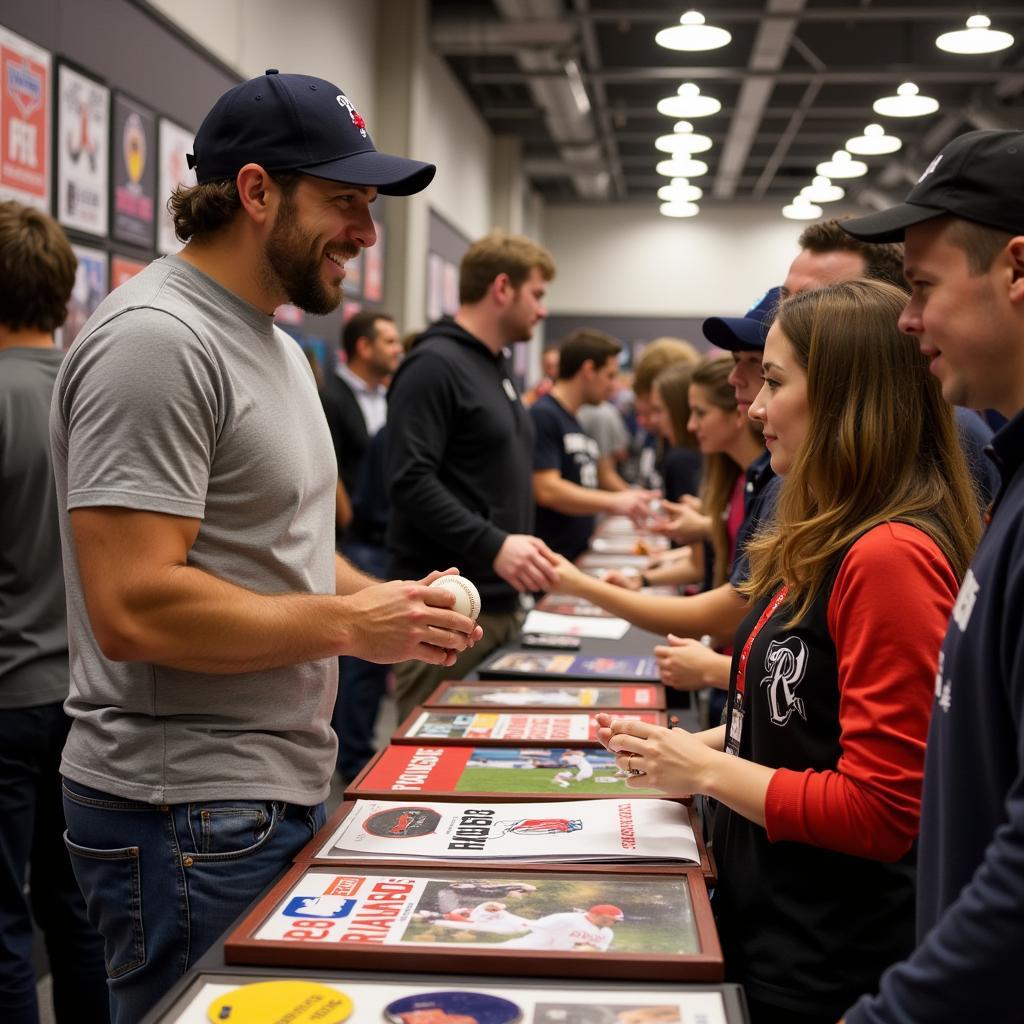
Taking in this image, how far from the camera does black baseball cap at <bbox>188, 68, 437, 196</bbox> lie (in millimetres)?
1558

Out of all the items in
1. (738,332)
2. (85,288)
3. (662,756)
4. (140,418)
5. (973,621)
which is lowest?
(662,756)

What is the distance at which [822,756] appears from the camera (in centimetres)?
139

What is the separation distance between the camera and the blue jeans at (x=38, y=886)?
224 cm

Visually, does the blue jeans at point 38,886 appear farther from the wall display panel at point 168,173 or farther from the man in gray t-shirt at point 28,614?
the wall display panel at point 168,173

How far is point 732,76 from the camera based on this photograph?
9.07 metres

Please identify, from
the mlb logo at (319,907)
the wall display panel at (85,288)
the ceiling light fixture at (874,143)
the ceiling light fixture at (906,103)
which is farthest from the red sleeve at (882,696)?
the ceiling light fixture at (874,143)

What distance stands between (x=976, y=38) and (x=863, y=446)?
187 inches

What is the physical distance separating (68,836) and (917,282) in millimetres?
1250

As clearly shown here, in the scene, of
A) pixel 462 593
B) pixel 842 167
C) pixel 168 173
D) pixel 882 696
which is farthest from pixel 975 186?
pixel 842 167

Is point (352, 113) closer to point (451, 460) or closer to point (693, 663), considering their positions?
point (693, 663)

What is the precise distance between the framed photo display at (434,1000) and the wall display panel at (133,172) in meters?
3.16

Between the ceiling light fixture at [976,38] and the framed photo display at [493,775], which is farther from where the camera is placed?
the ceiling light fixture at [976,38]

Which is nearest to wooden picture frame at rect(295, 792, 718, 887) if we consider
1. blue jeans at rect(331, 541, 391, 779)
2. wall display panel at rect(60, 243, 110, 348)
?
wall display panel at rect(60, 243, 110, 348)

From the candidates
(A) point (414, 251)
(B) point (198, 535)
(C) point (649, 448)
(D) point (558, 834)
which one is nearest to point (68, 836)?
(B) point (198, 535)
